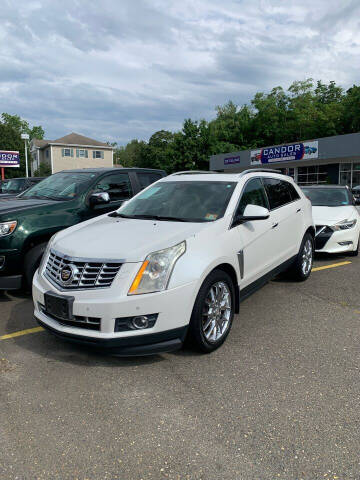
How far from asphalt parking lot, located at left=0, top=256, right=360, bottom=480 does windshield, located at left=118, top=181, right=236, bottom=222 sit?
1.32m

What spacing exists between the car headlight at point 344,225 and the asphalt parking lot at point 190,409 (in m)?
3.40

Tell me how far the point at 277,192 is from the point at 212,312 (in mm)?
2371

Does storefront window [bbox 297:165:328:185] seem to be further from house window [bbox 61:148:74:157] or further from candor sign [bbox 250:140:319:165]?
house window [bbox 61:148:74:157]

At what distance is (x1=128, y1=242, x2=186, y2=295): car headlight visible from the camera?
307 cm

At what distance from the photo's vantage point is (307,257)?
605 centimetres

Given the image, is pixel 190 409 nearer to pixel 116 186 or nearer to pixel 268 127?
pixel 116 186

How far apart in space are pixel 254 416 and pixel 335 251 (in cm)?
537

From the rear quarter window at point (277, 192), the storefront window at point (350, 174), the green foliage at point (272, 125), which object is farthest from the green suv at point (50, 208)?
the green foliage at point (272, 125)

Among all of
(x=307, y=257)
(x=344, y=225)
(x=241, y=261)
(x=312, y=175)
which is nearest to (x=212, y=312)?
(x=241, y=261)

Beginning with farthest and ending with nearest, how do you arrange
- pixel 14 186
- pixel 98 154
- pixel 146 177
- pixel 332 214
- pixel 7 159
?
pixel 98 154 → pixel 7 159 → pixel 14 186 → pixel 332 214 → pixel 146 177

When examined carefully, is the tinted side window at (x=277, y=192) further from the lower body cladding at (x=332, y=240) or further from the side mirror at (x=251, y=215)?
the lower body cladding at (x=332, y=240)

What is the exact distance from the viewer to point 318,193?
8.71 meters

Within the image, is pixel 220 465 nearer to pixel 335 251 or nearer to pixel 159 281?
pixel 159 281

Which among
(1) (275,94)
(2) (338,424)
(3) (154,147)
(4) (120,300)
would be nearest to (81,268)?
(4) (120,300)
